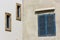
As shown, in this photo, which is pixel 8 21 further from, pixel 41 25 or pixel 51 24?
pixel 51 24

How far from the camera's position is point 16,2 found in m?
13.4

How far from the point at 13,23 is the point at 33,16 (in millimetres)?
1245

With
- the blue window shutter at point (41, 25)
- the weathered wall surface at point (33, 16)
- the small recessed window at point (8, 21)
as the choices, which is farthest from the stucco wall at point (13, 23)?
the blue window shutter at point (41, 25)

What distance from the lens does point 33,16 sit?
1316 centimetres

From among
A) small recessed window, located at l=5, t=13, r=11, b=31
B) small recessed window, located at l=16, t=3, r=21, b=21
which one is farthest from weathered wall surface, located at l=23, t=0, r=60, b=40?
small recessed window, located at l=5, t=13, r=11, b=31

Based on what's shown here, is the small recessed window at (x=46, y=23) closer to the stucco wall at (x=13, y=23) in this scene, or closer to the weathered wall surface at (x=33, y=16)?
the weathered wall surface at (x=33, y=16)

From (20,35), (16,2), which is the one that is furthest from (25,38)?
(16,2)

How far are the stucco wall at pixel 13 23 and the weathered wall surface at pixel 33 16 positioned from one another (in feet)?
1.26

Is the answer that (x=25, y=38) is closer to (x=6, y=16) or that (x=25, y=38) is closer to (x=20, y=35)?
(x=20, y=35)

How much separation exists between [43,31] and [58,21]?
1048mm

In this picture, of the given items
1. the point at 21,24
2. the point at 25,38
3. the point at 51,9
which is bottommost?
the point at 25,38

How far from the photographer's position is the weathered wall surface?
Answer: 12.6 meters

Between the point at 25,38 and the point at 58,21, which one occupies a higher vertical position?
the point at 58,21

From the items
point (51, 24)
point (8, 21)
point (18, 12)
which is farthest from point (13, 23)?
point (51, 24)
